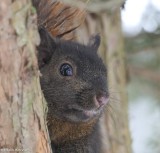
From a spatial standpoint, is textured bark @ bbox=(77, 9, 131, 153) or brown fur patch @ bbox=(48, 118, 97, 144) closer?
brown fur patch @ bbox=(48, 118, 97, 144)


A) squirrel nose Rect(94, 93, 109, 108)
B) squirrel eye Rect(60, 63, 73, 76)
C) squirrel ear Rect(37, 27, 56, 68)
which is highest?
squirrel ear Rect(37, 27, 56, 68)

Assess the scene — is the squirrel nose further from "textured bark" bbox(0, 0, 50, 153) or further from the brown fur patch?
"textured bark" bbox(0, 0, 50, 153)

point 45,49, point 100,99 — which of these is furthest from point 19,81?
point 45,49

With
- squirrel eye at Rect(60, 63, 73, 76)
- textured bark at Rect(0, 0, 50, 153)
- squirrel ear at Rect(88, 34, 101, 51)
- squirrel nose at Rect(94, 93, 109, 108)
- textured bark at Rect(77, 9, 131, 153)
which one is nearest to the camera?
textured bark at Rect(0, 0, 50, 153)

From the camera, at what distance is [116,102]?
125 inches

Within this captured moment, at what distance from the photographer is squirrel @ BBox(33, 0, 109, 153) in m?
2.35

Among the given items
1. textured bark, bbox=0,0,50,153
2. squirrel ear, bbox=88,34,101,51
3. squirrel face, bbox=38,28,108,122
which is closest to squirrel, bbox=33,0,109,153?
squirrel face, bbox=38,28,108,122

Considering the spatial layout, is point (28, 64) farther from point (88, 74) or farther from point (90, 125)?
point (90, 125)

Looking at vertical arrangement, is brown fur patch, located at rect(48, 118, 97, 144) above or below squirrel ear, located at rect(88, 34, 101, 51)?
below

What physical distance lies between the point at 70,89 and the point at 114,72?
948 mm

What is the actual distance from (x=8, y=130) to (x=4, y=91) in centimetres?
14

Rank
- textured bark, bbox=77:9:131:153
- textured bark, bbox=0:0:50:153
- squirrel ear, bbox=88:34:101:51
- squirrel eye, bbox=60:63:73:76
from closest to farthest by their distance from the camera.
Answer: textured bark, bbox=0:0:50:153
squirrel eye, bbox=60:63:73:76
squirrel ear, bbox=88:34:101:51
textured bark, bbox=77:9:131:153

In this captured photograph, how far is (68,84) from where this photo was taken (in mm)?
2402

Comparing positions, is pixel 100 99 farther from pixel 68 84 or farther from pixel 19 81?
pixel 19 81
